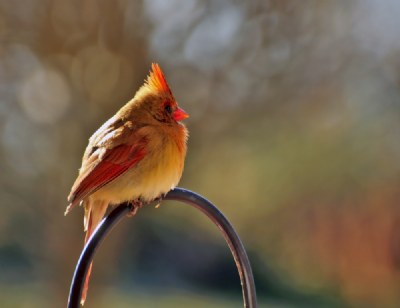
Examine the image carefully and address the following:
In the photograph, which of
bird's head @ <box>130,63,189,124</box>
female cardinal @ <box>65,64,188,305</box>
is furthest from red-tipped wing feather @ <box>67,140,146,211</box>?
bird's head @ <box>130,63,189,124</box>

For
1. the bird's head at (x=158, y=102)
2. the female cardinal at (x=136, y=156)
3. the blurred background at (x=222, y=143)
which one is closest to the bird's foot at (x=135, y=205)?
the female cardinal at (x=136, y=156)

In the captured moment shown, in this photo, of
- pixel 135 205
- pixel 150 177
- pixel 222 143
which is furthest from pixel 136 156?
pixel 222 143

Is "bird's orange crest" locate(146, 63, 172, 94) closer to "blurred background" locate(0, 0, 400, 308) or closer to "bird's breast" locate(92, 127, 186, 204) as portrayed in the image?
"bird's breast" locate(92, 127, 186, 204)

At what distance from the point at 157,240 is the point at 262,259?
1077mm

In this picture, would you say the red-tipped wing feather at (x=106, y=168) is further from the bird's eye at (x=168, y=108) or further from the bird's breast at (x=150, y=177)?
the bird's eye at (x=168, y=108)

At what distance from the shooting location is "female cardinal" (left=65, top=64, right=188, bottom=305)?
6.98ft

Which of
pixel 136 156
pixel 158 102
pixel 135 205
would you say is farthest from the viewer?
pixel 158 102

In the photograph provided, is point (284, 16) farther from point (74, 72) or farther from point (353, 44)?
point (74, 72)

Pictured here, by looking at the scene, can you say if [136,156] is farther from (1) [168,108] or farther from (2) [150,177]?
(1) [168,108]

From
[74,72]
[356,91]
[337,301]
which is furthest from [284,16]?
[337,301]

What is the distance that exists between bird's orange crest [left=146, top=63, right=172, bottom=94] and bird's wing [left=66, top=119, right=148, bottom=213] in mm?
148

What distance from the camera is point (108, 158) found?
7.02 feet

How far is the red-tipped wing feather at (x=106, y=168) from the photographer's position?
2.09m

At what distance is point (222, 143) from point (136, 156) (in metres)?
3.96
